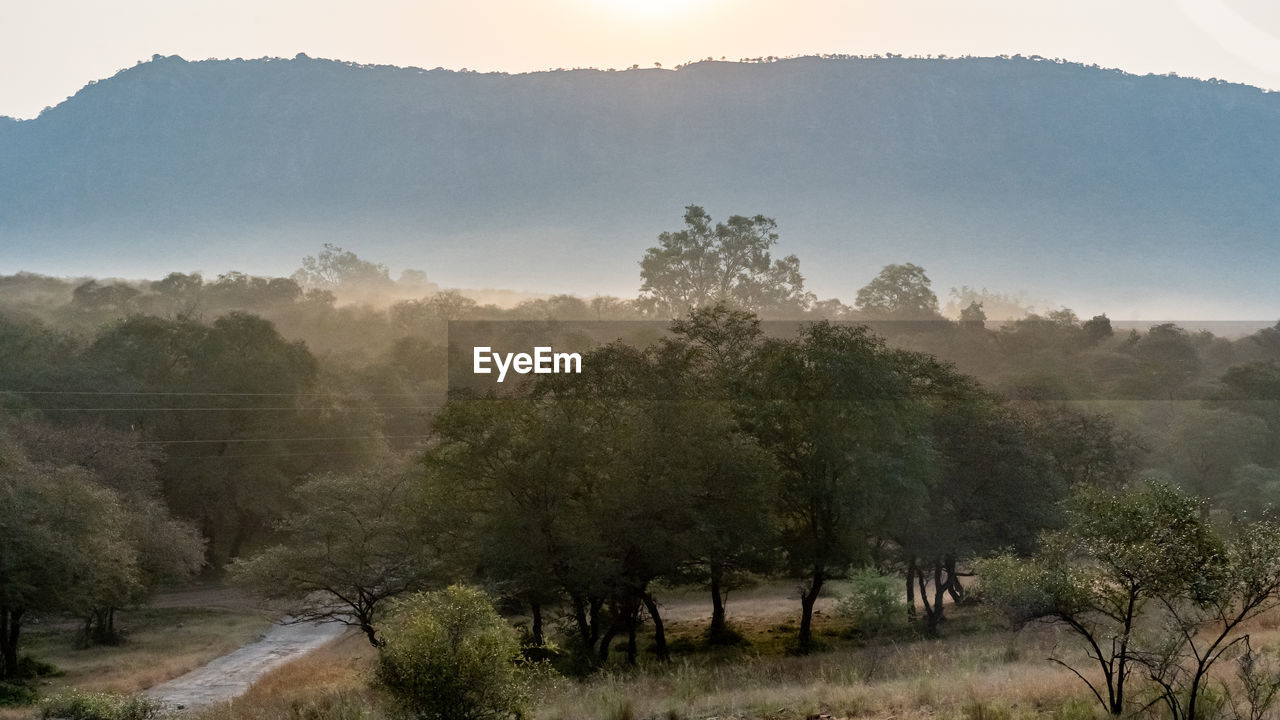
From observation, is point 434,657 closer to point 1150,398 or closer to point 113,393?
point 113,393

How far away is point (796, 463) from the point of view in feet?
124

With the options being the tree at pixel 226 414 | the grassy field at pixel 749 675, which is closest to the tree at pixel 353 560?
the grassy field at pixel 749 675

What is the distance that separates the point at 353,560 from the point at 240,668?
30.2 ft

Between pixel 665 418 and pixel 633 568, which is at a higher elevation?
pixel 665 418

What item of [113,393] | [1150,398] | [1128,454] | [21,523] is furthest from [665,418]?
[1150,398]

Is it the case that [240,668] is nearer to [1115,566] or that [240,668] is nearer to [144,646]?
[144,646]

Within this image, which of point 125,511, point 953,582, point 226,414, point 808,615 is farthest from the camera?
point 226,414

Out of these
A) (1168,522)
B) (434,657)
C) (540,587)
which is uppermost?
(1168,522)

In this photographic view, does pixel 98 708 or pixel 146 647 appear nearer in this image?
pixel 98 708

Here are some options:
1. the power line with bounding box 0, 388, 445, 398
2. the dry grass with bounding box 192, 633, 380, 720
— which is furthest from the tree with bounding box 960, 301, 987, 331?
the dry grass with bounding box 192, 633, 380, 720

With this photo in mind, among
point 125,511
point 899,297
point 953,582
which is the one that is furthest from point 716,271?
point 125,511

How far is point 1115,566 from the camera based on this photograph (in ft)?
54.9

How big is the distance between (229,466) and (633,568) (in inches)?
1735

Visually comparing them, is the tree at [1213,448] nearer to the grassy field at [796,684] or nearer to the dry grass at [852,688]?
the grassy field at [796,684]
